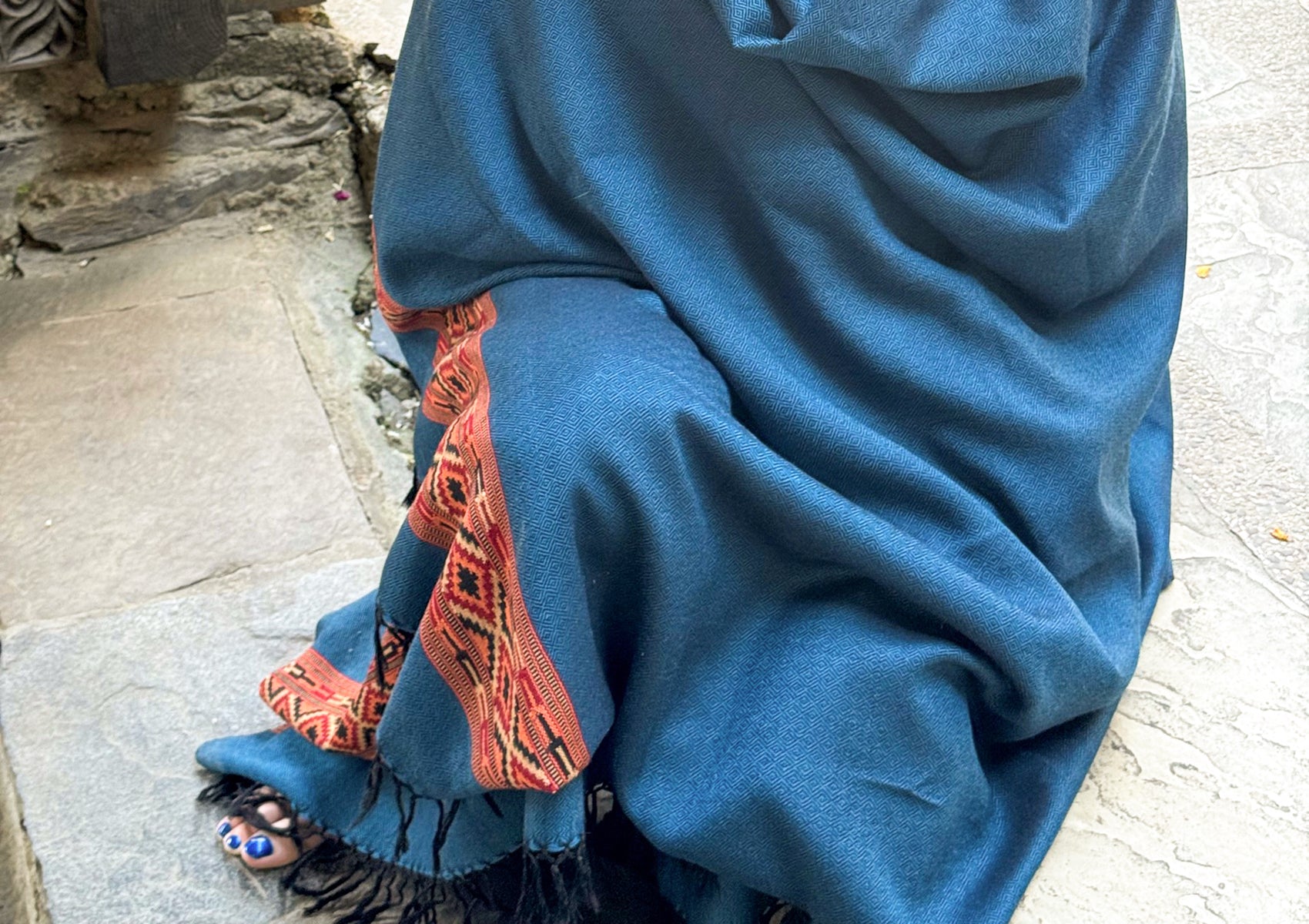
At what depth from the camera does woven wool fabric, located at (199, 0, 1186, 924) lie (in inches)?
44.7

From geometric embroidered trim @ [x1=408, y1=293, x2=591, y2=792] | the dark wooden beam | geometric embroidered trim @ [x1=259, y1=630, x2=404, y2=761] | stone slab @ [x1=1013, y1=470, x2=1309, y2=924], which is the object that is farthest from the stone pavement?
geometric embroidered trim @ [x1=408, y1=293, x2=591, y2=792]

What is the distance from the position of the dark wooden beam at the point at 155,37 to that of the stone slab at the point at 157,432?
0.34 metres

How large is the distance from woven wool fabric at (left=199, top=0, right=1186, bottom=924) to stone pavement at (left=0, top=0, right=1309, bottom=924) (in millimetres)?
253

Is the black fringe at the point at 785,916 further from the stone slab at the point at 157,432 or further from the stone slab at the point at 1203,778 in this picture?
the stone slab at the point at 157,432

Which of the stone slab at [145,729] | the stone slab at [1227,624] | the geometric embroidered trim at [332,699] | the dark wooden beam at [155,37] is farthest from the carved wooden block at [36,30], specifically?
the stone slab at [1227,624]

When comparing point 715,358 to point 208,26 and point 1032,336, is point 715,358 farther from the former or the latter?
point 208,26

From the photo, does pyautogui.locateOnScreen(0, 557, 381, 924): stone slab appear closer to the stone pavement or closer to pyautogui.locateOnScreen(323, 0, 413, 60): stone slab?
the stone pavement

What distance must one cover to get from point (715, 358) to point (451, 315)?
316 millimetres

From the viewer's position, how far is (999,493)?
4.20ft

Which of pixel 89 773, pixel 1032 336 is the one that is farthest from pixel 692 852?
pixel 89 773

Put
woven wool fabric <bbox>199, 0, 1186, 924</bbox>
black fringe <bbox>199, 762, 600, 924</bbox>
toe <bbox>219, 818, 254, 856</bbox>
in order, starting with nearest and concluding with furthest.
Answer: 1. woven wool fabric <bbox>199, 0, 1186, 924</bbox>
2. black fringe <bbox>199, 762, 600, 924</bbox>
3. toe <bbox>219, 818, 254, 856</bbox>

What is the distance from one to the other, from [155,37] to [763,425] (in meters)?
1.34

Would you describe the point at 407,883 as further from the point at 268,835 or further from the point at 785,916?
the point at 785,916

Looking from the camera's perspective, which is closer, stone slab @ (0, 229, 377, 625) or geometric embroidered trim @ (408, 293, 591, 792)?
geometric embroidered trim @ (408, 293, 591, 792)
